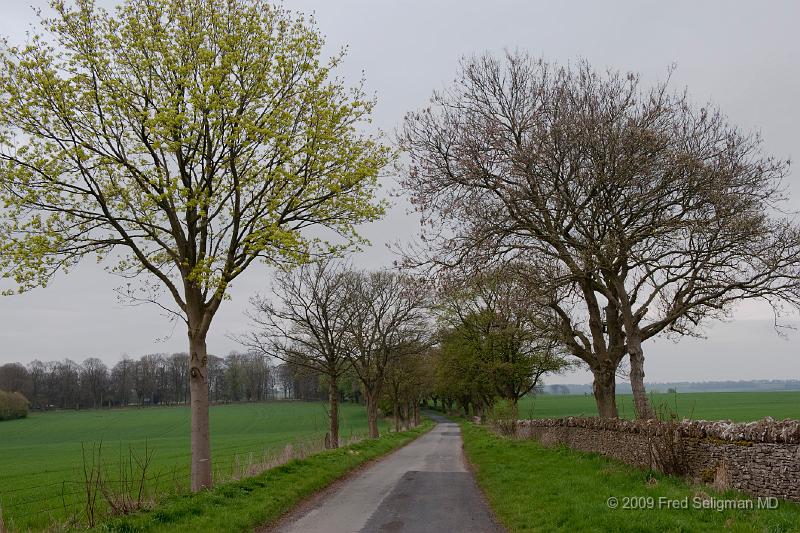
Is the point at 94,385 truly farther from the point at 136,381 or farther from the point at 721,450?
the point at 721,450

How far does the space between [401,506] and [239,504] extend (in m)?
3.41

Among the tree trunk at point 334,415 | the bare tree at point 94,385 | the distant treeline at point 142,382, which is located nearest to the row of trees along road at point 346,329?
the tree trunk at point 334,415

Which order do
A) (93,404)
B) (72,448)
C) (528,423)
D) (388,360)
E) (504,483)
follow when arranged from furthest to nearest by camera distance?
(93,404) → (72,448) → (388,360) → (528,423) → (504,483)

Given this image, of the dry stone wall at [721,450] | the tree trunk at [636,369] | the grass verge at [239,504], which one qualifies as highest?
the tree trunk at [636,369]

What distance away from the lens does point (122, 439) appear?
69.3 m

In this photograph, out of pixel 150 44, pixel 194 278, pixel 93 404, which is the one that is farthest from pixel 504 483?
pixel 93 404

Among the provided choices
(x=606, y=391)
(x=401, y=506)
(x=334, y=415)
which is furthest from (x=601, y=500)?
(x=334, y=415)

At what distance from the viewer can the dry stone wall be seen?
8.79m

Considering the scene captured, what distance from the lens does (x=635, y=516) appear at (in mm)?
8359

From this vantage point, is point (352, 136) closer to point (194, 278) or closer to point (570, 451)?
point (194, 278)

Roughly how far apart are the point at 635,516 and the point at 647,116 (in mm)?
11809

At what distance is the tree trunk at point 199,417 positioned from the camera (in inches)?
504

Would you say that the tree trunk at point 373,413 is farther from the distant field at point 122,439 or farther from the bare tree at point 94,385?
the bare tree at point 94,385

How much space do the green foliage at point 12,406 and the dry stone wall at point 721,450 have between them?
11252 centimetres
